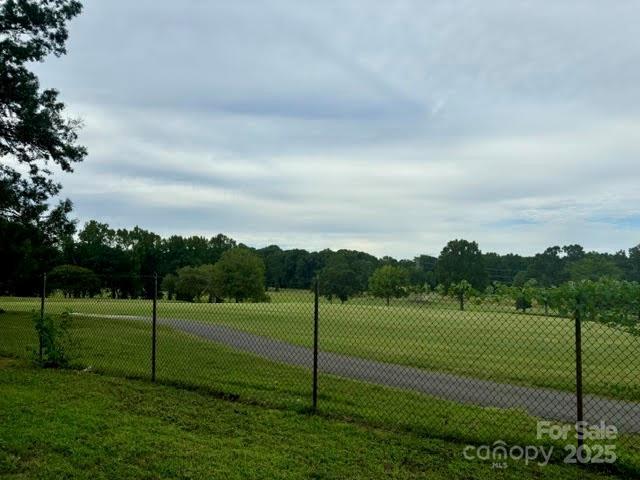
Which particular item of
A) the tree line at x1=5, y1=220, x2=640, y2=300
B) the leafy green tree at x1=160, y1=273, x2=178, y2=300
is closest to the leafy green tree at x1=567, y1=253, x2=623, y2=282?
the tree line at x1=5, y1=220, x2=640, y2=300

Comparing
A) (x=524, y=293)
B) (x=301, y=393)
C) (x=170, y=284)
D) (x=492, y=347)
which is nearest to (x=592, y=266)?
(x=170, y=284)

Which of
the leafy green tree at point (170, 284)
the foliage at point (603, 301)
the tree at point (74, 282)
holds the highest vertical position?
the foliage at point (603, 301)

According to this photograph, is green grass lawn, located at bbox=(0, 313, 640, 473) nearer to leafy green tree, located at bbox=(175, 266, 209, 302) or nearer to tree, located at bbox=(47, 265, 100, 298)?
tree, located at bbox=(47, 265, 100, 298)

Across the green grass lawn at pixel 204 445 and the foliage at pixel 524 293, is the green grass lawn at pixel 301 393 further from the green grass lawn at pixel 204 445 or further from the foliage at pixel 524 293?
the foliage at pixel 524 293

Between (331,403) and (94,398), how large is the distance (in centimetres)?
332

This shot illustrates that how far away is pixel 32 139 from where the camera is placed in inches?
725

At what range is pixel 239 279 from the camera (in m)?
72.8

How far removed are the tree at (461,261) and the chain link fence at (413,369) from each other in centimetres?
7207

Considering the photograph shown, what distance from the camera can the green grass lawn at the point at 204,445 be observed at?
14.3 ft

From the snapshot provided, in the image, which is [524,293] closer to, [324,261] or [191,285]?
[191,285]

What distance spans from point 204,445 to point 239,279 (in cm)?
6873

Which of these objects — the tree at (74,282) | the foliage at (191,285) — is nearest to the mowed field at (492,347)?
the tree at (74,282)

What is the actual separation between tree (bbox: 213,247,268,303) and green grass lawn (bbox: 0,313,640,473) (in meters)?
59.1

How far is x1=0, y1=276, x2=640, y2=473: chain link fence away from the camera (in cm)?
591
